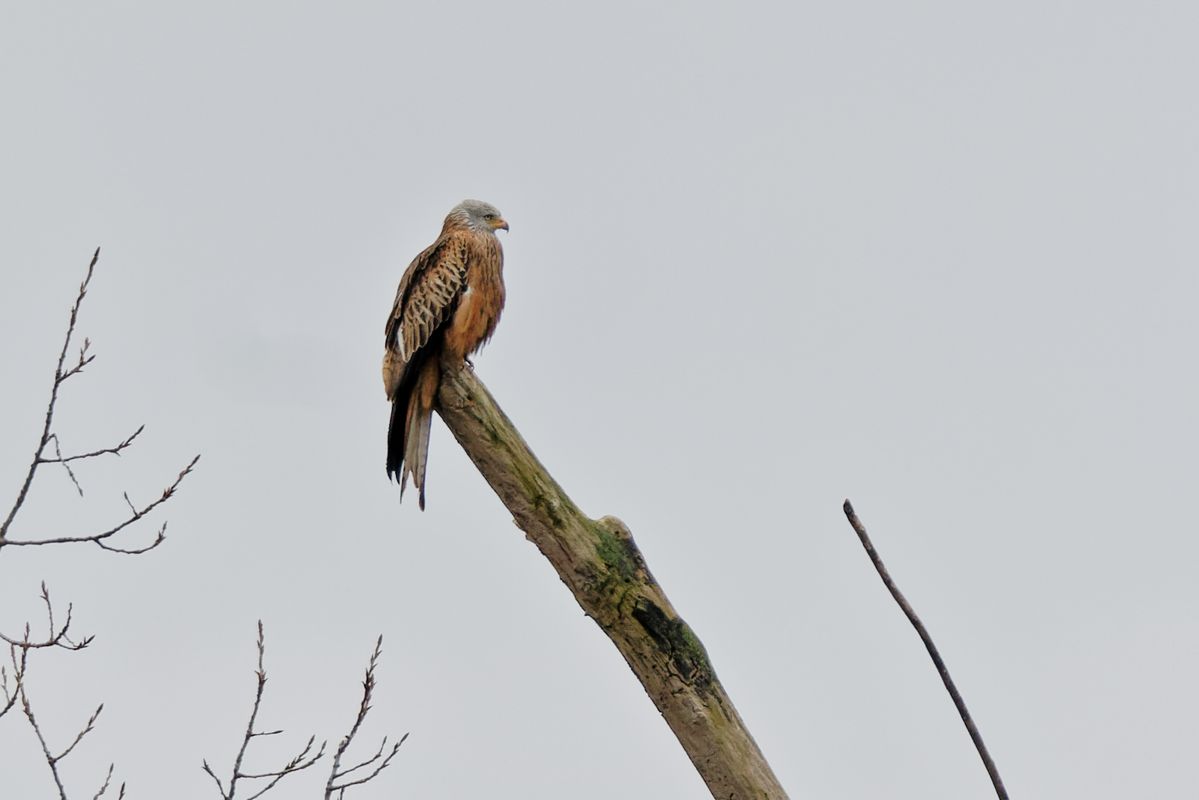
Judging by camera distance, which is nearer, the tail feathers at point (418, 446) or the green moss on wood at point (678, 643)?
the green moss on wood at point (678, 643)

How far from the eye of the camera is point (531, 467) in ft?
15.1

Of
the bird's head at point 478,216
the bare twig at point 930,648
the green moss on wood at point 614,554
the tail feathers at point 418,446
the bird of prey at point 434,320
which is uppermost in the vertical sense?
the bird's head at point 478,216

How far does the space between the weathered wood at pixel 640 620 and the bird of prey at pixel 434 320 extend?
97 centimetres

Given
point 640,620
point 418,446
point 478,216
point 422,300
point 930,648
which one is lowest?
point 930,648

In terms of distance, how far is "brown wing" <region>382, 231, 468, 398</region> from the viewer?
5742mm

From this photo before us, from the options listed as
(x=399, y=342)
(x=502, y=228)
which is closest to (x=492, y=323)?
(x=399, y=342)

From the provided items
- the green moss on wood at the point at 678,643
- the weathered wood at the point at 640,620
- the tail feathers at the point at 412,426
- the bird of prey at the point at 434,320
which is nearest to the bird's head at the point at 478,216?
the bird of prey at the point at 434,320

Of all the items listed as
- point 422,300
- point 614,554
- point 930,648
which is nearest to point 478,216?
point 422,300

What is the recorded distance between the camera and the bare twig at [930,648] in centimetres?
285

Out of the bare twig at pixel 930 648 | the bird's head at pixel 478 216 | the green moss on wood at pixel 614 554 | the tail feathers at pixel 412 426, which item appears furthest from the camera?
the bird's head at pixel 478 216

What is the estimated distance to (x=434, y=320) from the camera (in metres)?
5.93

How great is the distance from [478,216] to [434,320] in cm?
139

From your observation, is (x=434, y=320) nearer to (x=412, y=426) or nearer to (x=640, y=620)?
(x=412, y=426)

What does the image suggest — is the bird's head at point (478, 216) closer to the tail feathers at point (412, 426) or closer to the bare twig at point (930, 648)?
the tail feathers at point (412, 426)
